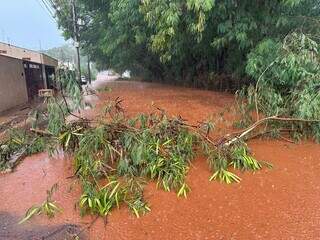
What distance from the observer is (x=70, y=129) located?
21.4 feet

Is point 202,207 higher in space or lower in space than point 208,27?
lower

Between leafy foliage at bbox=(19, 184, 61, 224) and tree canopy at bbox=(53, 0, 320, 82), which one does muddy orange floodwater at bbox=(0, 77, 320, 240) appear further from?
tree canopy at bbox=(53, 0, 320, 82)

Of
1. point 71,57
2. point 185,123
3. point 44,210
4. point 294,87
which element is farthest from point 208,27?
point 71,57

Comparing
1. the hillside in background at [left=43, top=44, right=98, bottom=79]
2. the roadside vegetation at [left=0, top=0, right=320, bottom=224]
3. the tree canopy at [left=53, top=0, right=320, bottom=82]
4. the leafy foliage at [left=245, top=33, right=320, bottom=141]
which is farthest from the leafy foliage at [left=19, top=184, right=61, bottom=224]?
the hillside in background at [left=43, top=44, right=98, bottom=79]

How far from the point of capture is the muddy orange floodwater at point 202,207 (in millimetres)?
4441

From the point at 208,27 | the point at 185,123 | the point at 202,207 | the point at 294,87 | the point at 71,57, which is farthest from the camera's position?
the point at 71,57

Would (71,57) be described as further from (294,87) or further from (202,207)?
(202,207)

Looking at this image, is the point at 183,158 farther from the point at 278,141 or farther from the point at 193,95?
the point at 193,95

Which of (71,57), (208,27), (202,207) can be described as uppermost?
(208,27)

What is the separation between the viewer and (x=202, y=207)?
5.00 metres

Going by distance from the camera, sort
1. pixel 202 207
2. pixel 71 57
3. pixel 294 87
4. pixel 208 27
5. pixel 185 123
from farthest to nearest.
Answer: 1. pixel 71 57
2. pixel 208 27
3. pixel 294 87
4. pixel 185 123
5. pixel 202 207

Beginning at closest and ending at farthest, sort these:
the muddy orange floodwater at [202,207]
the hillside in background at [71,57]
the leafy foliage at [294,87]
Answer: the muddy orange floodwater at [202,207]
the leafy foliage at [294,87]
the hillside in background at [71,57]

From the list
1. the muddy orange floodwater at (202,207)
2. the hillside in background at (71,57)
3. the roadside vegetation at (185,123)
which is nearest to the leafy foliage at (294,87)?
the roadside vegetation at (185,123)

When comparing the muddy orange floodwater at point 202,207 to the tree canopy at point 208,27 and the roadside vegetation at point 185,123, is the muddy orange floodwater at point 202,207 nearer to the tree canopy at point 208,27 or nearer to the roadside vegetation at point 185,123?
the roadside vegetation at point 185,123
